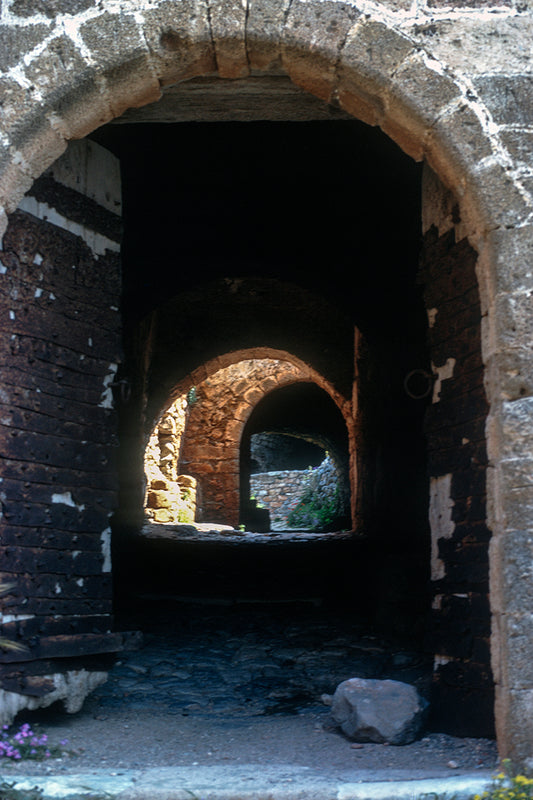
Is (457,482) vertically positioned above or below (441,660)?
above

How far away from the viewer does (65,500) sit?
352cm

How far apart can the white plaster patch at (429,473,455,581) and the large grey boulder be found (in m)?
0.50

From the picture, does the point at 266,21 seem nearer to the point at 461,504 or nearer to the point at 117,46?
the point at 117,46

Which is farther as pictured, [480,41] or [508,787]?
[480,41]

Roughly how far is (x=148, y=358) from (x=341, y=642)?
5307 mm

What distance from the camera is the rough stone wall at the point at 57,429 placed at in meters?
3.26

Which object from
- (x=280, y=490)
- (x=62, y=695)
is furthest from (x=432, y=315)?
(x=280, y=490)

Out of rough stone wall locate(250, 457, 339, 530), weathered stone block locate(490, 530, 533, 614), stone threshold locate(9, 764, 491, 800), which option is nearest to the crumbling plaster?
weathered stone block locate(490, 530, 533, 614)

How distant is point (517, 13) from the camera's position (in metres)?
2.96

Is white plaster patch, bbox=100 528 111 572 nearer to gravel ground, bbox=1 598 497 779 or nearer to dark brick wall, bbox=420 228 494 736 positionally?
gravel ground, bbox=1 598 497 779

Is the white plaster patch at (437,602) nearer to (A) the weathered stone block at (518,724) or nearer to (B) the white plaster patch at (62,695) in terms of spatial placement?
(A) the weathered stone block at (518,724)

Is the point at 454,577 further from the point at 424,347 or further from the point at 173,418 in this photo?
the point at 173,418

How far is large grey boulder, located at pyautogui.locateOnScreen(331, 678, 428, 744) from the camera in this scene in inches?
124

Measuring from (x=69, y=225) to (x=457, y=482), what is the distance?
81.2 inches
